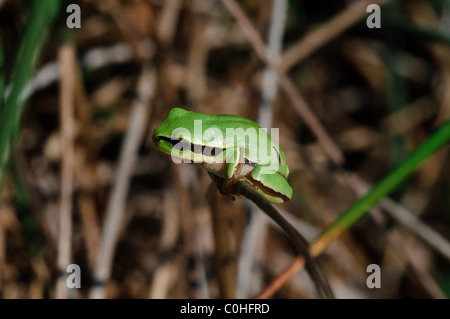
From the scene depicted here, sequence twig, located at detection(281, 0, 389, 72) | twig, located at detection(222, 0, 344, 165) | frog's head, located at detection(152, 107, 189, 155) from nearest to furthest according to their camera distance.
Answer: frog's head, located at detection(152, 107, 189, 155) → twig, located at detection(222, 0, 344, 165) → twig, located at detection(281, 0, 389, 72)

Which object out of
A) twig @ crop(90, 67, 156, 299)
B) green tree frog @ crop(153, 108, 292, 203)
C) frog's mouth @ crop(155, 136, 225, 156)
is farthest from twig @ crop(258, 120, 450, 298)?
Result: twig @ crop(90, 67, 156, 299)

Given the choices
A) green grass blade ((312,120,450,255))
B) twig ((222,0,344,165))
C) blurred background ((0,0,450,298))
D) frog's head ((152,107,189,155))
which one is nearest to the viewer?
green grass blade ((312,120,450,255))

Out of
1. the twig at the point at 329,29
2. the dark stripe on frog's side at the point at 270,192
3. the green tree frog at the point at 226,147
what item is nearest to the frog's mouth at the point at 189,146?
the green tree frog at the point at 226,147

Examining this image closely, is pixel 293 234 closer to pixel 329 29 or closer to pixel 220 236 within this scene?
pixel 220 236

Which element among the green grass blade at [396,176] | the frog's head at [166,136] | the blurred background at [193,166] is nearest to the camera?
the green grass blade at [396,176]

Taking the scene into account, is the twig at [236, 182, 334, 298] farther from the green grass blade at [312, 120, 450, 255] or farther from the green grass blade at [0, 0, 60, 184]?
the green grass blade at [0, 0, 60, 184]

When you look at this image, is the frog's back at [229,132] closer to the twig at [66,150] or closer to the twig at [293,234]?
the twig at [293,234]

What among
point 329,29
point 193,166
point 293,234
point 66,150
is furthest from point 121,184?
point 329,29
